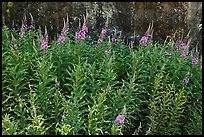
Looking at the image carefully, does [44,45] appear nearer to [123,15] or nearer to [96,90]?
[96,90]

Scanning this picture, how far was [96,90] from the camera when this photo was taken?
4230mm

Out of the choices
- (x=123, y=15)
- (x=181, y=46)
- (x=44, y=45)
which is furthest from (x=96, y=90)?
(x=123, y=15)

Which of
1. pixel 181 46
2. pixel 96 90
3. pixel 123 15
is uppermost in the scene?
pixel 123 15

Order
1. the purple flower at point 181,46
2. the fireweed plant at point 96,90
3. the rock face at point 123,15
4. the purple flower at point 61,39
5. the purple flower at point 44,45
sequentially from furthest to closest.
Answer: the rock face at point 123,15 < the purple flower at point 181,46 < the purple flower at point 61,39 < the purple flower at point 44,45 < the fireweed plant at point 96,90

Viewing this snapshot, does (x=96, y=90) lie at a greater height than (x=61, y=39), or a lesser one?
lesser

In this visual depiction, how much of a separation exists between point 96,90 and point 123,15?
263 centimetres

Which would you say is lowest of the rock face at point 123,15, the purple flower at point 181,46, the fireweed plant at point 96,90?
the fireweed plant at point 96,90

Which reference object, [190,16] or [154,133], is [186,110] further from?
[190,16]

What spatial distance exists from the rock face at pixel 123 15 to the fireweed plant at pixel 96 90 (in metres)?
1.40

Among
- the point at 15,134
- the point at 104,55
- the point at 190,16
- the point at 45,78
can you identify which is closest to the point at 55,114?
the point at 45,78

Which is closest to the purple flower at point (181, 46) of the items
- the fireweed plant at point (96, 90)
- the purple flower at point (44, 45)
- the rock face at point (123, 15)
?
the fireweed plant at point (96, 90)

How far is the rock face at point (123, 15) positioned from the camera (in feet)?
21.4

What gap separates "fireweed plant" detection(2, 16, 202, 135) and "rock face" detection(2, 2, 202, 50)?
4.58 ft

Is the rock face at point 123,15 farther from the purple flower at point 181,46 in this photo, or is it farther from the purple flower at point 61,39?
the purple flower at point 61,39
